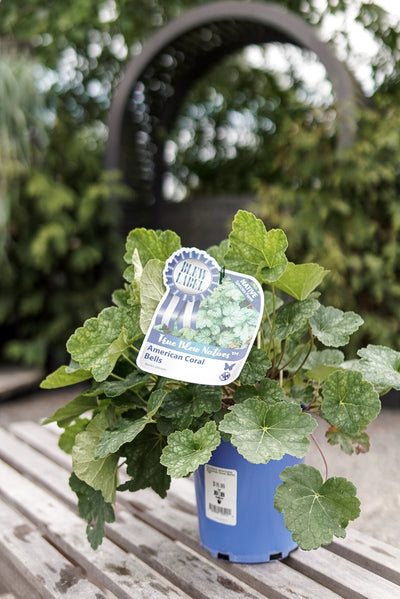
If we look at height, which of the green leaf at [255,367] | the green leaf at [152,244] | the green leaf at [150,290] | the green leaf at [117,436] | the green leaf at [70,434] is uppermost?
the green leaf at [152,244]

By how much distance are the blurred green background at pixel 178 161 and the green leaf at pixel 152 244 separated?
77.0 inches

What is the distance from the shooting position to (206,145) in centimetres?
430

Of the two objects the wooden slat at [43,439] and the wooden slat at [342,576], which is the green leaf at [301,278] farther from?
the wooden slat at [43,439]

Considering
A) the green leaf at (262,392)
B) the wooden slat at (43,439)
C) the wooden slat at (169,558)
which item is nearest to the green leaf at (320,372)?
the green leaf at (262,392)

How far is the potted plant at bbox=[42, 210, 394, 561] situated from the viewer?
773 mm

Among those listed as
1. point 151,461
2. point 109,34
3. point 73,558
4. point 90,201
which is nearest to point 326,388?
point 151,461

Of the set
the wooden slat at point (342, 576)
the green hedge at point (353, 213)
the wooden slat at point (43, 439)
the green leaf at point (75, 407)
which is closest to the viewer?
the wooden slat at point (342, 576)

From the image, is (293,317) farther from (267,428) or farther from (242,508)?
(242,508)

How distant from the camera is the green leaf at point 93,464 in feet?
2.81

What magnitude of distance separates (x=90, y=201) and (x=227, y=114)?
156 centimetres

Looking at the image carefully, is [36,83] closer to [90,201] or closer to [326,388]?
[90,201]

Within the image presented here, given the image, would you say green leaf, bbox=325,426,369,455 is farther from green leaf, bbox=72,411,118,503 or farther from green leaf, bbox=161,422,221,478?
green leaf, bbox=72,411,118,503

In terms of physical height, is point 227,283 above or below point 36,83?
below

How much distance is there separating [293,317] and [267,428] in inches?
6.9
